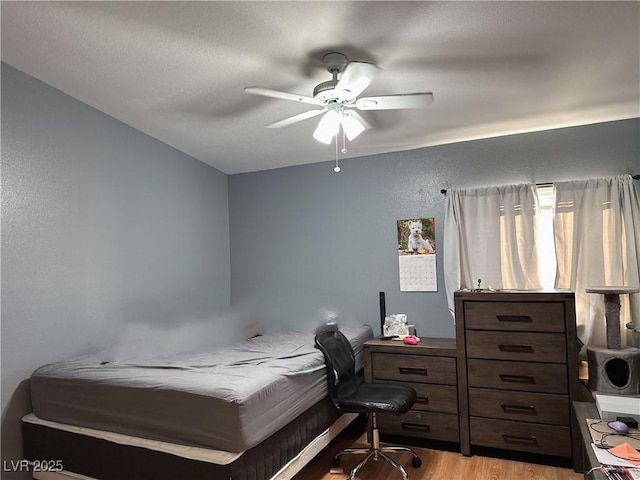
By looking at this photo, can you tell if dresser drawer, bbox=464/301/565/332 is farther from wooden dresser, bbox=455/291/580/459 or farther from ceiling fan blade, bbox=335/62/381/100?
ceiling fan blade, bbox=335/62/381/100

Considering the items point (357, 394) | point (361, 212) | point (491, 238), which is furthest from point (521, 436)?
point (361, 212)

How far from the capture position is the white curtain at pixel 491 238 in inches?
133

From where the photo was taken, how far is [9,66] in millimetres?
2789

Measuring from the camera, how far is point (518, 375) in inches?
116

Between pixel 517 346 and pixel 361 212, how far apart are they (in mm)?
1699

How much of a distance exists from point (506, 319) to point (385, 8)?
2076 mm

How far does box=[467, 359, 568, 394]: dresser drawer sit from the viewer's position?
2865mm

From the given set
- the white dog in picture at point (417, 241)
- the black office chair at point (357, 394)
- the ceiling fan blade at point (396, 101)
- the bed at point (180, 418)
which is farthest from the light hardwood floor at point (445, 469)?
the ceiling fan blade at point (396, 101)

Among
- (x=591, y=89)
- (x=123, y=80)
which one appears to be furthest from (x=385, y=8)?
(x=123, y=80)

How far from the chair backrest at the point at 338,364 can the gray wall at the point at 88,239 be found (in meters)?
1.50

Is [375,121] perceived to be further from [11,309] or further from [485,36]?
[11,309]

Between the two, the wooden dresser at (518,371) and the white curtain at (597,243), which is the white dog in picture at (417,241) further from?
the white curtain at (597,243)

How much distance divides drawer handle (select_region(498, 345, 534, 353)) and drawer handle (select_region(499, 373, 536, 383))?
0.16 m

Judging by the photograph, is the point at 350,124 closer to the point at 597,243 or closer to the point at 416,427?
the point at 597,243
